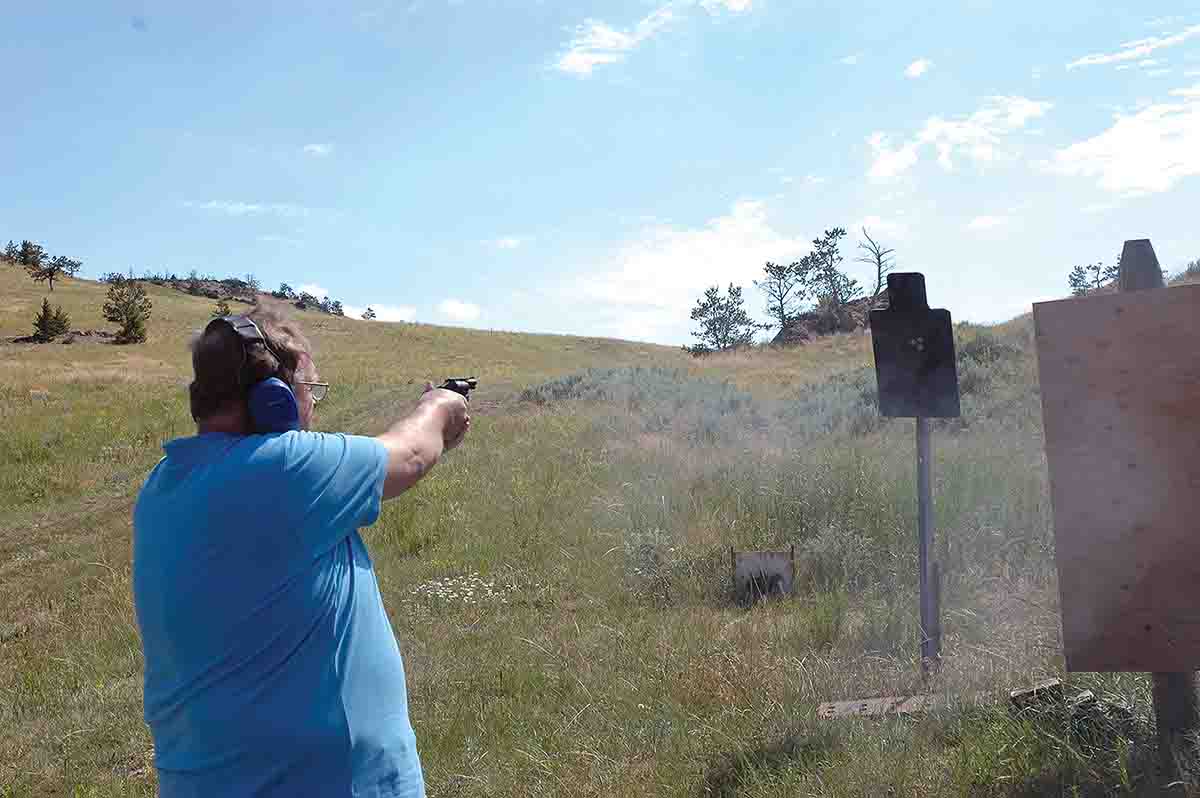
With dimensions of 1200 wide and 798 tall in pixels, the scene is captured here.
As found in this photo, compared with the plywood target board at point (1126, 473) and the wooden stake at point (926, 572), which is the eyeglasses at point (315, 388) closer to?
the plywood target board at point (1126, 473)

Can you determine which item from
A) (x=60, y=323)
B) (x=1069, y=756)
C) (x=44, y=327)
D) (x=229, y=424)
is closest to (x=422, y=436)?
(x=229, y=424)

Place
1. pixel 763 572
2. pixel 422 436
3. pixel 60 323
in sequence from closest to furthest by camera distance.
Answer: pixel 422 436
pixel 763 572
pixel 60 323

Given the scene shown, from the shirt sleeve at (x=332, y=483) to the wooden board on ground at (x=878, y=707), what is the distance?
300cm

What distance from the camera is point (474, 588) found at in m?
8.25

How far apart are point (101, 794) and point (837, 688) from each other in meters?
3.81

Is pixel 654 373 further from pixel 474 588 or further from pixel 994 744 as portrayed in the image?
pixel 994 744

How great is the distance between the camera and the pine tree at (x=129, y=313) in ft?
158

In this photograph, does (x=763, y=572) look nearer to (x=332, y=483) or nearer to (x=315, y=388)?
(x=315, y=388)

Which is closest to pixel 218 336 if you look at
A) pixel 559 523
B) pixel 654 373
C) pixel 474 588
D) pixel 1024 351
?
pixel 474 588

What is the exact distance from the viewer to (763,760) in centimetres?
409

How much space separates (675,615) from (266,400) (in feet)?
16.9

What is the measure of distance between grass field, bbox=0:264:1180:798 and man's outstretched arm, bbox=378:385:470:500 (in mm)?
2196

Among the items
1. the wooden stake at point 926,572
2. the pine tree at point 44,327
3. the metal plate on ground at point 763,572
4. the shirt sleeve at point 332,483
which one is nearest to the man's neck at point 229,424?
the shirt sleeve at point 332,483

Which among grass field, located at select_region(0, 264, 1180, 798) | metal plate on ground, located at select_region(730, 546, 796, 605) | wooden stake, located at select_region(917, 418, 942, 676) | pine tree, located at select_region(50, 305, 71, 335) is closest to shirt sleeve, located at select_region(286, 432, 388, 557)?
grass field, located at select_region(0, 264, 1180, 798)
